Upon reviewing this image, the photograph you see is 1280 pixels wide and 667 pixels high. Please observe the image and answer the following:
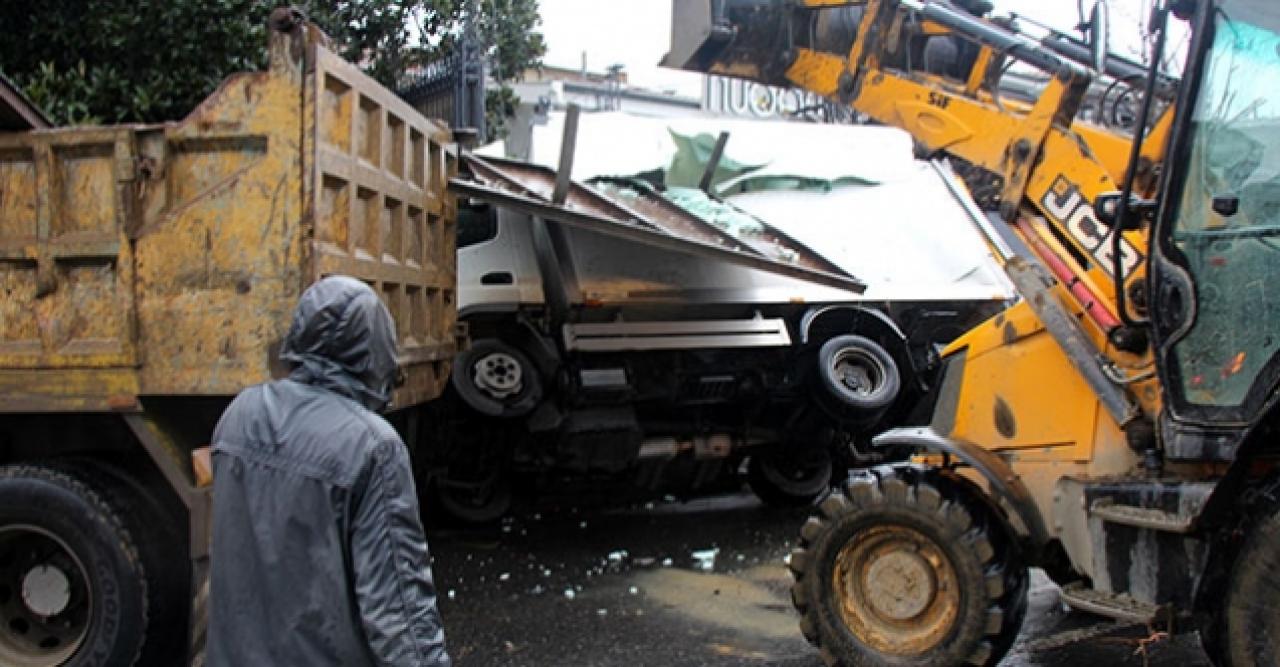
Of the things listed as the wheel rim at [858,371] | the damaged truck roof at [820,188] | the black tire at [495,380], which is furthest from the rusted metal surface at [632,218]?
the black tire at [495,380]

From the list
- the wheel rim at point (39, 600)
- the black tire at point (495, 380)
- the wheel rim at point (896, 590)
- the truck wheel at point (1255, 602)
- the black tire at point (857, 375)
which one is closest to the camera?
the truck wheel at point (1255, 602)

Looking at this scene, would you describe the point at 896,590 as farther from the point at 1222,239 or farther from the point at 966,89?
the point at 966,89

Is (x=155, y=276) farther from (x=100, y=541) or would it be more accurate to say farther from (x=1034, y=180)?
(x=1034, y=180)

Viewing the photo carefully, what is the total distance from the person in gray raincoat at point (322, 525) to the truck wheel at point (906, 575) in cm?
244

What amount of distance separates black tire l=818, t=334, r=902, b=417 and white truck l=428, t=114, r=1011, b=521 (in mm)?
13

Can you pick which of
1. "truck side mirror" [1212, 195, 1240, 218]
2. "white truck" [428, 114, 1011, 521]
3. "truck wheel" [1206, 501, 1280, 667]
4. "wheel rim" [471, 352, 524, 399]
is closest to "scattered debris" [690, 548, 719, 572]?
"white truck" [428, 114, 1011, 521]

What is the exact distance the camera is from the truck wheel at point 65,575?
12.4 ft

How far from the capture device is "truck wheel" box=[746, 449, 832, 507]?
26.1 ft

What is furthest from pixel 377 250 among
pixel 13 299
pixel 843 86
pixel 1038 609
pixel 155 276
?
pixel 1038 609

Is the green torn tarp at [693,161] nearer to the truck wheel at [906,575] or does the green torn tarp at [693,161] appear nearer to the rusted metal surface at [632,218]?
the rusted metal surface at [632,218]

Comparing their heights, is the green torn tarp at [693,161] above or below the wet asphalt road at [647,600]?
above

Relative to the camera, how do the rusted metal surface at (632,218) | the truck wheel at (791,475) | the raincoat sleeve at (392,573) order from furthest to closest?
the truck wheel at (791,475) < the rusted metal surface at (632,218) < the raincoat sleeve at (392,573)

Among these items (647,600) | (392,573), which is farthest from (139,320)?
(647,600)

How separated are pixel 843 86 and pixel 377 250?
2.44m
